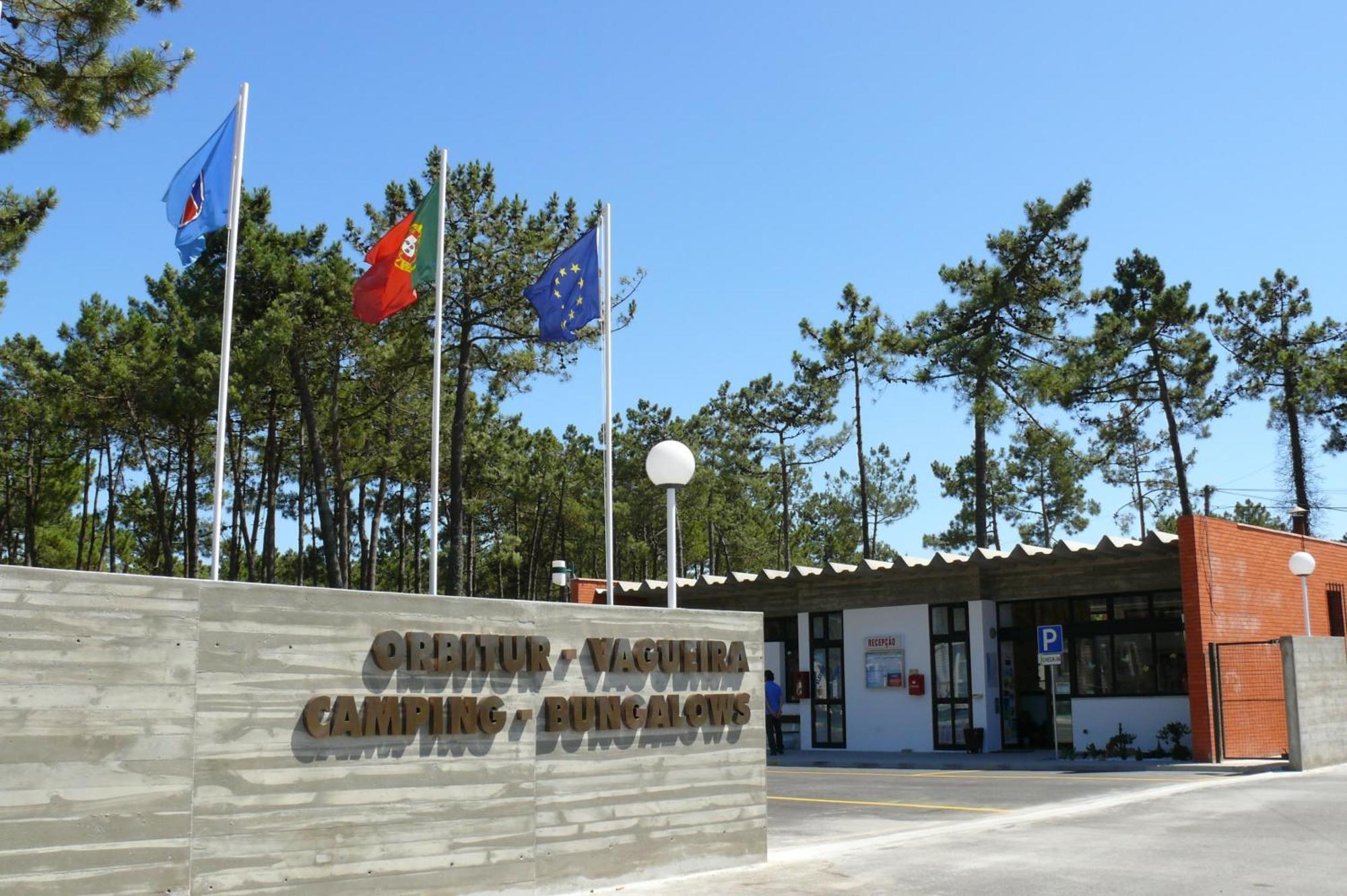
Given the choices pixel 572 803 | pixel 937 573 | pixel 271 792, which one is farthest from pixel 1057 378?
pixel 271 792

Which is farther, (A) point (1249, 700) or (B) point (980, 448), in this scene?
(B) point (980, 448)

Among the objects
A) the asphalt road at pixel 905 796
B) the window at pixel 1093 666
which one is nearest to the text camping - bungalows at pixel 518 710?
the asphalt road at pixel 905 796

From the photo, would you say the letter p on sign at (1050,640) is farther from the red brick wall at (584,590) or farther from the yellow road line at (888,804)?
the red brick wall at (584,590)

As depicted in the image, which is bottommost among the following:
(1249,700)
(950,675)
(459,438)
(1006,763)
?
(1006,763)

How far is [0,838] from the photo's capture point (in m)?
6.14

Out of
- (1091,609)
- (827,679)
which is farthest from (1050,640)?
(827,679)

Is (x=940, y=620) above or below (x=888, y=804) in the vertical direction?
above

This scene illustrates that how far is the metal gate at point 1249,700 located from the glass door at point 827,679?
8.41m

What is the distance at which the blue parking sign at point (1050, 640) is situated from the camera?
72.1ft

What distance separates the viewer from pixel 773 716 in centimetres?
2331

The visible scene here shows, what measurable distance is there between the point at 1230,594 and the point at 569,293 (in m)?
14.0

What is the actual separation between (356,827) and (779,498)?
5321cm

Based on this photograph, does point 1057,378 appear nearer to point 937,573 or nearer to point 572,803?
point 937,573

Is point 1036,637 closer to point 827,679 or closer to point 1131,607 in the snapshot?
point 1131,607
